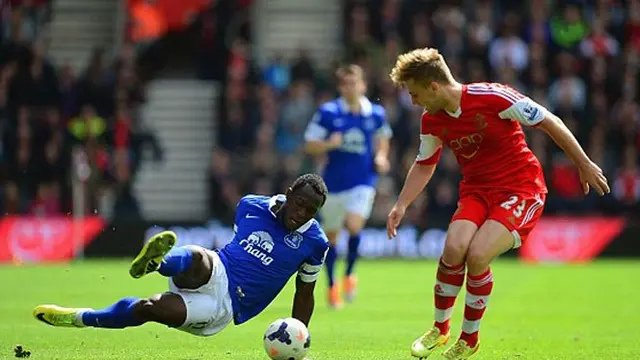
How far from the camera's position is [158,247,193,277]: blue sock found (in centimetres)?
792

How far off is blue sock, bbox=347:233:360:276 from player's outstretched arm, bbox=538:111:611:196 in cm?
642

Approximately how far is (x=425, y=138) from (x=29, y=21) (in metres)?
18.7

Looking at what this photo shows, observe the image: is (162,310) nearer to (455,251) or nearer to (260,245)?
(260,245)

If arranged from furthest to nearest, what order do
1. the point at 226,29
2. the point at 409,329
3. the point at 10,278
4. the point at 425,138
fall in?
the point at 226,29 → the point at 10,278 → the point at 409,329 → the point at 425,138

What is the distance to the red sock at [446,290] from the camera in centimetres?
906

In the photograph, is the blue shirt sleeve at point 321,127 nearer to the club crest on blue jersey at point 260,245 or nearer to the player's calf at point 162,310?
the club crest on blue jersey at point 260,245

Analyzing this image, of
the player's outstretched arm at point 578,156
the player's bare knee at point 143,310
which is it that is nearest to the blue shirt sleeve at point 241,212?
the player's bare knee at point 143,310

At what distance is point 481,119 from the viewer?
8906mm

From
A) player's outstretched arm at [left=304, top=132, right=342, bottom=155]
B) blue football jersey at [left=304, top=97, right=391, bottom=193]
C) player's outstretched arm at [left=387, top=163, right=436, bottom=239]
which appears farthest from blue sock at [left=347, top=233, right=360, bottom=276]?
player's outstretched arm at [left=387, top=163, right=436, bottom=239]

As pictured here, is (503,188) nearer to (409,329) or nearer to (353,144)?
(409,329)

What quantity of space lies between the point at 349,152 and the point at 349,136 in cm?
20

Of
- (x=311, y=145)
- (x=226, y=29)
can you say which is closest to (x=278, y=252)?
(x=311, y=145)

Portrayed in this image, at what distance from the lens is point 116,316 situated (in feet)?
26.7

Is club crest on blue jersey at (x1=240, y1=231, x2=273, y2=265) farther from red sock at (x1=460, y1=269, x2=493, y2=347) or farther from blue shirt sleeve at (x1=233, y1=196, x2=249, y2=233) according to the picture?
red sock at (x1=460, y1=269, x2=493, y2=347)
